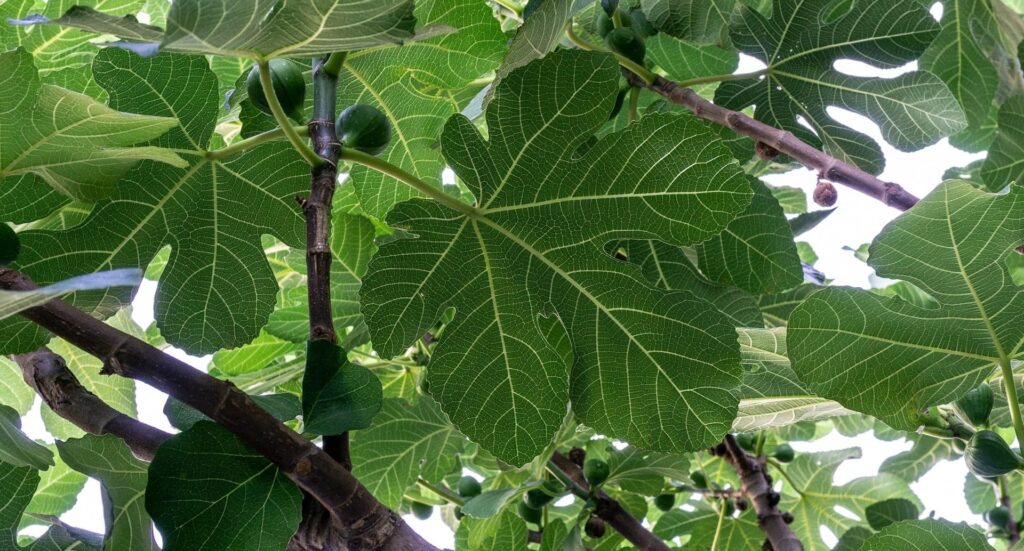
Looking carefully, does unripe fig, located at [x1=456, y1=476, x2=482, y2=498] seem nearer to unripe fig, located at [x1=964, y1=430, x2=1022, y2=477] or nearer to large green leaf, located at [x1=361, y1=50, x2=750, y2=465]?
large green leaf, located at [x1=361, y1=50, x2=750, y2=465]

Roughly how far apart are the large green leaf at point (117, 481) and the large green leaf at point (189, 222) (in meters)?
0.27

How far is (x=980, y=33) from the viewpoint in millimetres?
1979

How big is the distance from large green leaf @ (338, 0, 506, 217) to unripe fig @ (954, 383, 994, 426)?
832mm

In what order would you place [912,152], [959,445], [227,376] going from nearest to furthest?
[959,445] → [912,152] → [227,376]

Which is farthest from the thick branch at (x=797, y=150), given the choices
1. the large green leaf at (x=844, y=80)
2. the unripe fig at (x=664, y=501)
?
the unripe fig at (x=664, y=501)

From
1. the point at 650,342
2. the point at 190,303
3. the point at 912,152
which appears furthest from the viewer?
the point at 912,152

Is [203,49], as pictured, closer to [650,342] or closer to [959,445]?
[650,342]

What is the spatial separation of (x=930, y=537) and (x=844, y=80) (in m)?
0.82

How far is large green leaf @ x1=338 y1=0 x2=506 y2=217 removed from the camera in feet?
4.63

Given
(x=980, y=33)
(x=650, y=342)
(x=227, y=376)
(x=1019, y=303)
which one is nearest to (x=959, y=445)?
(x=1019, y=303)

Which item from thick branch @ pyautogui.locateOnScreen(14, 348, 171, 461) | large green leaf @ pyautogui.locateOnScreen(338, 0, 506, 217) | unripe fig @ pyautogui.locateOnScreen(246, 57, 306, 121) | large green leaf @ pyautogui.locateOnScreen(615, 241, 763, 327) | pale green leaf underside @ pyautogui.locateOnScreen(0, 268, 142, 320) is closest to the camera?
pale green leaf underside @ pyautogui.locateOnScreen(0, 268, 142, 320)

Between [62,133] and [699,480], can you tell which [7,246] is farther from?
[699,480]

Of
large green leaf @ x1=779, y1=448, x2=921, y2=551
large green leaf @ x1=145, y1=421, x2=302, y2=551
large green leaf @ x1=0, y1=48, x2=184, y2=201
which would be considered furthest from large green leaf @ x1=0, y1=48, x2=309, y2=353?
large green leaf @ x1=779, y1=448, x2=921, y2=551

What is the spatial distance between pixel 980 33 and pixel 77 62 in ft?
5.91
